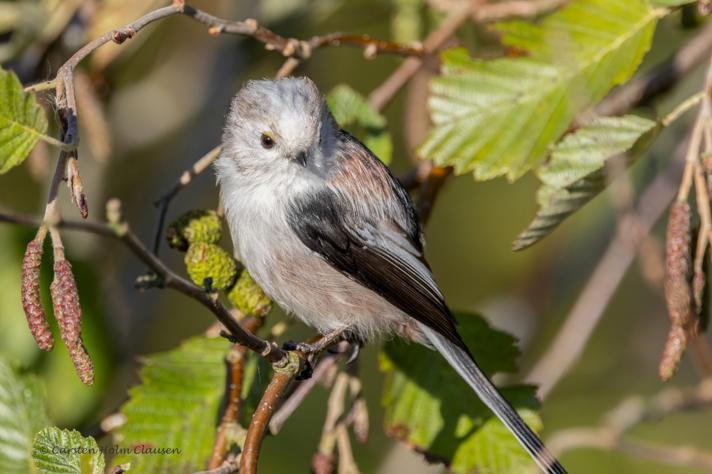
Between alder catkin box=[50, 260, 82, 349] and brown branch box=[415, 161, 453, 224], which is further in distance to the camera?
brown branch box=[415, 161, 453, 224]

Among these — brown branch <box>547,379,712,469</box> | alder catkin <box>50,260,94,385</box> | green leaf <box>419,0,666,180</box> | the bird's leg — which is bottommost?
brown branch <box>547,379,712,469</box>

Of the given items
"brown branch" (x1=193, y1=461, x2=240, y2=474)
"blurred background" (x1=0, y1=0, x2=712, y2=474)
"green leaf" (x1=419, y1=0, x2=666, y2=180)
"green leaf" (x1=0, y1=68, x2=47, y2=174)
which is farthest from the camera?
"blurred background" (x1=0, y1=0, x2=712, y2=474)

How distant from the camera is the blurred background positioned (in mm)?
2754

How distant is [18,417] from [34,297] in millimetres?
739

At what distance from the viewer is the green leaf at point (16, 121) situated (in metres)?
1.64

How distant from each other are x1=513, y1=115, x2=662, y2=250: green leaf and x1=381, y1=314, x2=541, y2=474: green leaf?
41 cm

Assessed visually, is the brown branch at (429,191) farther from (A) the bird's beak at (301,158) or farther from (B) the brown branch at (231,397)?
(B) the brown branch at (231,397)

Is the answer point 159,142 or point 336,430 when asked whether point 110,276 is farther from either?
point 336,430

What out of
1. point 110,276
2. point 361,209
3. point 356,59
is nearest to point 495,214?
point 356,59

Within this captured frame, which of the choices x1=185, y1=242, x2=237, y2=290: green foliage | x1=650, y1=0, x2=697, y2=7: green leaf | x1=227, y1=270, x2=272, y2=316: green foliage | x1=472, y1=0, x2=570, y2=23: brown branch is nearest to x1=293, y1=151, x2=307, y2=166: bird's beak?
x1=227, y1=270, x2=272, y2=316: green foliage

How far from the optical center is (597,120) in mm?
2193

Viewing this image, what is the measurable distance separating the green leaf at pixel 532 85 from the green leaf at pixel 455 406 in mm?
504

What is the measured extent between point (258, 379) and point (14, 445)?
605 mm

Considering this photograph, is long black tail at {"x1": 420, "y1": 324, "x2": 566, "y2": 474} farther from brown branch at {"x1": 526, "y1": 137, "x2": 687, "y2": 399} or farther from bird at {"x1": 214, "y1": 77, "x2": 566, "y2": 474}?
brown branch at {"x1": 526, "y1": 137, "x2": 687, "y2": 399}
